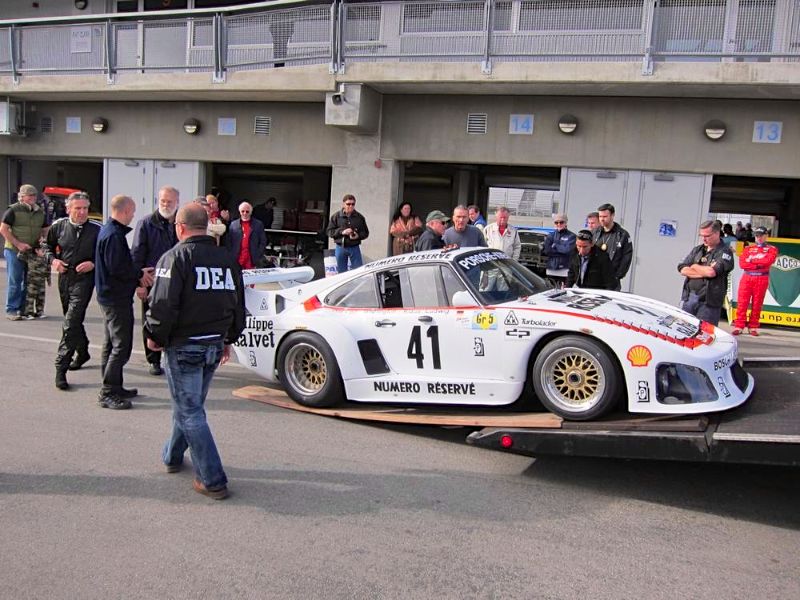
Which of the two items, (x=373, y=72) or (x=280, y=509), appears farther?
(x=373, y=72)

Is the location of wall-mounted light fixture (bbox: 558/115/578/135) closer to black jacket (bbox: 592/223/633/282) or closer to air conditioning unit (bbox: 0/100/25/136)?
black jacket (bbox: 592/223/633/282)

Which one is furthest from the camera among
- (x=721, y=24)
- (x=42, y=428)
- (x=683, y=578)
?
(x=721, y=24)

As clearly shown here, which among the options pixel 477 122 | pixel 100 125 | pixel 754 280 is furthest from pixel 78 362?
pixel 100 125

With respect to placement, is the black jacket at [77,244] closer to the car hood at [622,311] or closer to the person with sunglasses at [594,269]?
the car hood at [622,311]

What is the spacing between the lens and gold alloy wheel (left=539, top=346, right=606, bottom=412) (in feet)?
15.8

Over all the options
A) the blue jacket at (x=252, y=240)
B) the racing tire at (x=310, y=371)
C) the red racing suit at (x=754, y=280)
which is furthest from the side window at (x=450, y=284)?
the red racing suit at (x=754, y=280)

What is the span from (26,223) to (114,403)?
15.8 feet

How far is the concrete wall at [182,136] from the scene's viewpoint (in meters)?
15.4

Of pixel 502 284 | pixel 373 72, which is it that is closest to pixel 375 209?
pixel 373 72

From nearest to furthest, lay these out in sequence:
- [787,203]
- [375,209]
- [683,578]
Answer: [683,578] → [375,209] → [787,203]

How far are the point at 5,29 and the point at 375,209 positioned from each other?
10.4m

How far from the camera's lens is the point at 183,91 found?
1527cm

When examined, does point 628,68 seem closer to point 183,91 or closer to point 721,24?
point 721,24

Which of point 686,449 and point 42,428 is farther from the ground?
point 686,449
